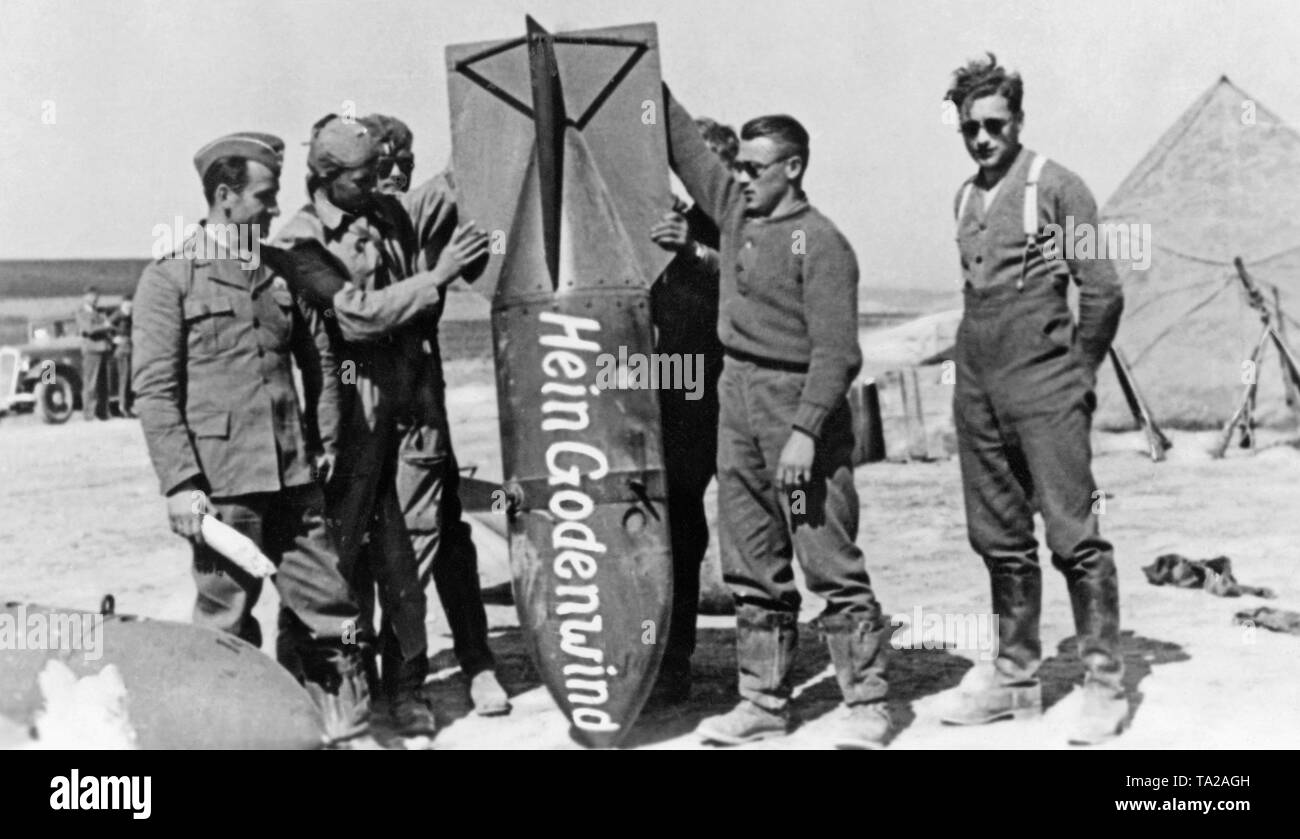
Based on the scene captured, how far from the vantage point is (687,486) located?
7391 millimetres

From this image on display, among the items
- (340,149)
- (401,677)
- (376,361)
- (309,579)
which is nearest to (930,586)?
(401,677)

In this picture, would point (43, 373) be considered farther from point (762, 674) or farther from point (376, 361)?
point (762, 674)

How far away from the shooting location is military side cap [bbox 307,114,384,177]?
694cm

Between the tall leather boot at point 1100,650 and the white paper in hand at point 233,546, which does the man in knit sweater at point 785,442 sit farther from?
the white paper in hand at point 233,546

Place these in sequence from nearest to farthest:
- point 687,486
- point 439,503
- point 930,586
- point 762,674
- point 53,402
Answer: point 762,674 → point 439,503 → point 687,486 → point 930,586 → point 53,402

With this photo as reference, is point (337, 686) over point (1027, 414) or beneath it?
beneath

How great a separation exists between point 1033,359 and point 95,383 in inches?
579

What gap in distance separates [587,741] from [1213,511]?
600 cm

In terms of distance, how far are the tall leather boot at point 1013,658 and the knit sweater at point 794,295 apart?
3.48 ft

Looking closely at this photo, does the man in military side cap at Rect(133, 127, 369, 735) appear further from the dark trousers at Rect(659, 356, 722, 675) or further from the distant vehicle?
the distant vehicle

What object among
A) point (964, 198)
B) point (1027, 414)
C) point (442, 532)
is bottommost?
point (442, 532)

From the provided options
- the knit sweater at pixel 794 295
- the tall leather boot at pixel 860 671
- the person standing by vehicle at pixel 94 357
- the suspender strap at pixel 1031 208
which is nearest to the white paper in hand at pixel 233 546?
the knit sweater at pixel 794 295
